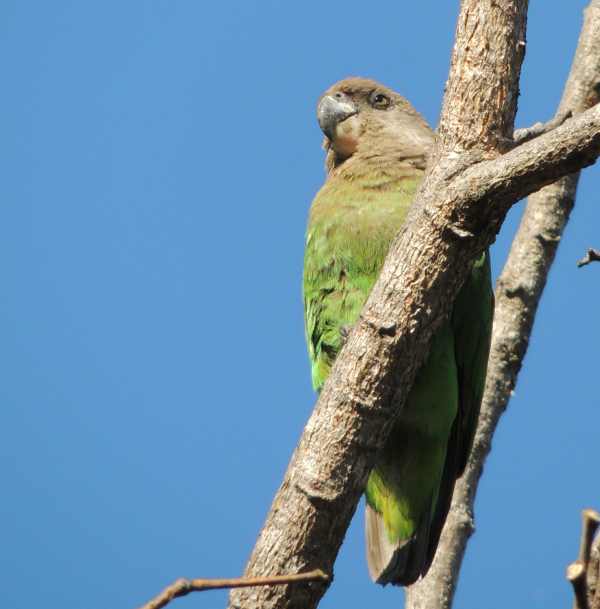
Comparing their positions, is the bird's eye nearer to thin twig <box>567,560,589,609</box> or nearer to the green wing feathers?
the green wing feathers

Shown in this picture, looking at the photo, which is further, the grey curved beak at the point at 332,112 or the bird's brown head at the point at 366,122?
the grey curved beak at the point at 332,112

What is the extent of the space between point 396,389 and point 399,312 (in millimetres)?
226

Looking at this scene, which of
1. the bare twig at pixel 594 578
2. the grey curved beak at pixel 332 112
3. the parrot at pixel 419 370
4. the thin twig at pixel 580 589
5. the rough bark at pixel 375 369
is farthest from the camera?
the grey curved beak at pixel 332 112

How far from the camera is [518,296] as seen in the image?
425 centimetres

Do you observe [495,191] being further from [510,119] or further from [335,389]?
[335,389]

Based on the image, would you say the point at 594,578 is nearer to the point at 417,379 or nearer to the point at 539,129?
the point at 539,129

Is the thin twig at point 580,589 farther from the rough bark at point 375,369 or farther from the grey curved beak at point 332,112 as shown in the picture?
the grey curved beak at point 332,112

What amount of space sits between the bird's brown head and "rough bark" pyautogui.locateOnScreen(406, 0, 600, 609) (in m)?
0.62

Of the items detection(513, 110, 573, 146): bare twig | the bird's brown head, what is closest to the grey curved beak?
the bird's brown head

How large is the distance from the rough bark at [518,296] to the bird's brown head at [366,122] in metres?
0.62

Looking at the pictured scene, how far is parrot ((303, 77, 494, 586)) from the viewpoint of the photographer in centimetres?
392

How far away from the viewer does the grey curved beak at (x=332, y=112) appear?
482cm

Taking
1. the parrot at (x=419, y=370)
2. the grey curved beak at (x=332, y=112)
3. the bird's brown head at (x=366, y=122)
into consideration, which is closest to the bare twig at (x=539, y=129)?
the parrot at (x=419, y=370)

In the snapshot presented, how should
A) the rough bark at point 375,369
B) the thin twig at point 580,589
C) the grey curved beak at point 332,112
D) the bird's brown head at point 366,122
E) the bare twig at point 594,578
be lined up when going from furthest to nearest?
the grey curved beak at point 332,112, the bird's brown head at point 366,122, the rough bark at point 375,369, the bare twig at point 594,578, the thin twig at point 580,589
